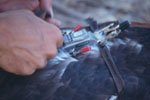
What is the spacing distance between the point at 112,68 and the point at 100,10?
797 millimetres

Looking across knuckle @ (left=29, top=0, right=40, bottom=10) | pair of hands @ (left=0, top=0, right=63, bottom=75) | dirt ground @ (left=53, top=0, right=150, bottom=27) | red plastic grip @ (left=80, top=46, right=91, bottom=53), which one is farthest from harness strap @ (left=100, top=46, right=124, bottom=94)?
dirt ground @ (left=53, top=0, right=150, bottom=27)

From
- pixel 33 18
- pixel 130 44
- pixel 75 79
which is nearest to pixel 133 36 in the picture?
pixel 130 44

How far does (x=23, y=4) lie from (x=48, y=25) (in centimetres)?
25

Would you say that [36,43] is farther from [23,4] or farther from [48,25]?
[23,4]

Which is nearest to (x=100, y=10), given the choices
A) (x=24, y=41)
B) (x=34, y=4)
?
(x=34, y=4)

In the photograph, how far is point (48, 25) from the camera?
0.67 m

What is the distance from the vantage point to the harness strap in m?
Answer: 0.73

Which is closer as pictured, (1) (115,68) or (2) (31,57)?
(2) (31,57)

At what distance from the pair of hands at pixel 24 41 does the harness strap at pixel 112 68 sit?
9.1 inches

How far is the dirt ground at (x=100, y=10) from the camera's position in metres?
1.43

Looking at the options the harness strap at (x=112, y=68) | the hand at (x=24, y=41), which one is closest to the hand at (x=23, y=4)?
the hand at (x=24, y=41)

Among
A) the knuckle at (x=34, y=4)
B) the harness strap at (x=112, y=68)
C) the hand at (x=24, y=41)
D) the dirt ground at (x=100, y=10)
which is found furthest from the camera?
the dirt ground at (x=100, y=10)

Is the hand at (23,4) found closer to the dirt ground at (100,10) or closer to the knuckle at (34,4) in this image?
the knuckle at (34,4)

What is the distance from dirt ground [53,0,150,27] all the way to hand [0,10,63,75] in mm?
763
